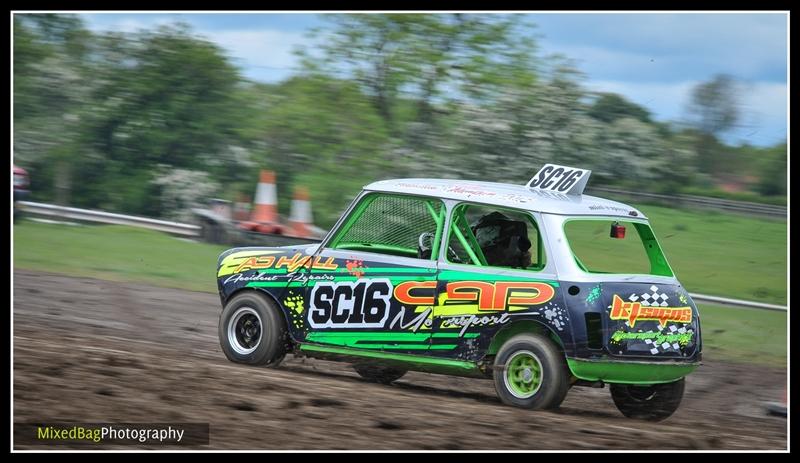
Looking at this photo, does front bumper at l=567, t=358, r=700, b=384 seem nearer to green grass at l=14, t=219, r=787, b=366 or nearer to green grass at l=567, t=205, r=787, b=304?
green grass at l=14, t=219, r=787, b=366

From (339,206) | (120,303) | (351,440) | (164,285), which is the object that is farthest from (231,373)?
(339,206)

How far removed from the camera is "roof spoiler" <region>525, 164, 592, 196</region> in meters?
8.42

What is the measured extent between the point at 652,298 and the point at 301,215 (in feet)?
28.8

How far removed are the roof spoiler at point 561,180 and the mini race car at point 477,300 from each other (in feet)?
0.03

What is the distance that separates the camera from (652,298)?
773 centimetres

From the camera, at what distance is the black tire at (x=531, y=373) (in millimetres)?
7676

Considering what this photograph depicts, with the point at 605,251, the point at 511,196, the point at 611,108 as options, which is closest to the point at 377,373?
the point at 511,196

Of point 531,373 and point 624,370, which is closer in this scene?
point 624,370

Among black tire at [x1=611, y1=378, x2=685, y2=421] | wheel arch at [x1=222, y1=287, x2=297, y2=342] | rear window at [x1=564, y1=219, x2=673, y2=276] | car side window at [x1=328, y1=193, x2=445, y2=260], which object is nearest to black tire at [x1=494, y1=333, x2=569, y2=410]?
black tire at [x1=611, y1=378, x2=685, y2=421]

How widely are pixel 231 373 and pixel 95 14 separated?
10.7 meters

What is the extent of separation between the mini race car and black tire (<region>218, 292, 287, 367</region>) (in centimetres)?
1

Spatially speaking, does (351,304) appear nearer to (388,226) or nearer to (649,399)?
(388,226)

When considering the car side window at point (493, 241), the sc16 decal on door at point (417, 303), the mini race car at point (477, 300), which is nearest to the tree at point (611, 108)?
the mini race car at point (477, 300)

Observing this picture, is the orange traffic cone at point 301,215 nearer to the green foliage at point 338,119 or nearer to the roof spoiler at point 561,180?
the green foliage at point 338,119
